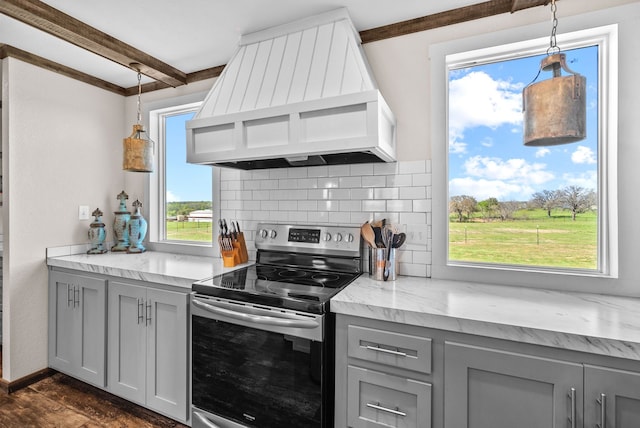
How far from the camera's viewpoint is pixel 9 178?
2.25m

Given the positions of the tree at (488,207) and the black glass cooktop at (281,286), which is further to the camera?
the tree at (488,207)

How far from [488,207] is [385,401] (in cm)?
119

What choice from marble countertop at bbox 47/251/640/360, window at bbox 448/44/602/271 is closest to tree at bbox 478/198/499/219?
window at bbox 448/44/602/271

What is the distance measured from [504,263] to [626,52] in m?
1.15

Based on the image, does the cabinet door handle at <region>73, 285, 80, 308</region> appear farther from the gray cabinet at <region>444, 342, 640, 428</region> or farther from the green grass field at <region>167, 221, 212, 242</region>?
the gray cabinet at <region>444, 342, 640, 428</region>

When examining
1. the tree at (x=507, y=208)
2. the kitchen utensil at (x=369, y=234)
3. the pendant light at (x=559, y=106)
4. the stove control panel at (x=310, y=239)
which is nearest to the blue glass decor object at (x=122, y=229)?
the stove control panel at (x=310, y=239)

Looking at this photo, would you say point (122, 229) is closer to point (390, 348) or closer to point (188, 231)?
point (188, 231)

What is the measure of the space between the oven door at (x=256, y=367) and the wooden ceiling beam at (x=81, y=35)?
A: 1.73m

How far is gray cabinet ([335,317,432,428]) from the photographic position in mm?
1289

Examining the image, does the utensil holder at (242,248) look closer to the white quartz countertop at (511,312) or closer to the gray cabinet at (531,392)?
the white quartz countertop at (511,312)

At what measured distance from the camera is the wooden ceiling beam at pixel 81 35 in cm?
173

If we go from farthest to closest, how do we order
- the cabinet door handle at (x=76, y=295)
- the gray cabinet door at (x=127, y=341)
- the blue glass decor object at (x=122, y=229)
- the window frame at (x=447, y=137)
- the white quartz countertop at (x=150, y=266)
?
1. the blue glass decor object at (x=122, y=229)
2. the cabinet door handle at (x=76, y=295)
3. the gray cabinet door at (x=127, y=341)
4. the white quartz countertop at (x=150, y=266)
5. the window frame at (x=447, y=137)

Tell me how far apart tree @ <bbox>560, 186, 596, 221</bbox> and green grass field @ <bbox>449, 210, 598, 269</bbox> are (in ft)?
0.11

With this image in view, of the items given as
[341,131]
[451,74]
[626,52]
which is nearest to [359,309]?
[341,131]
